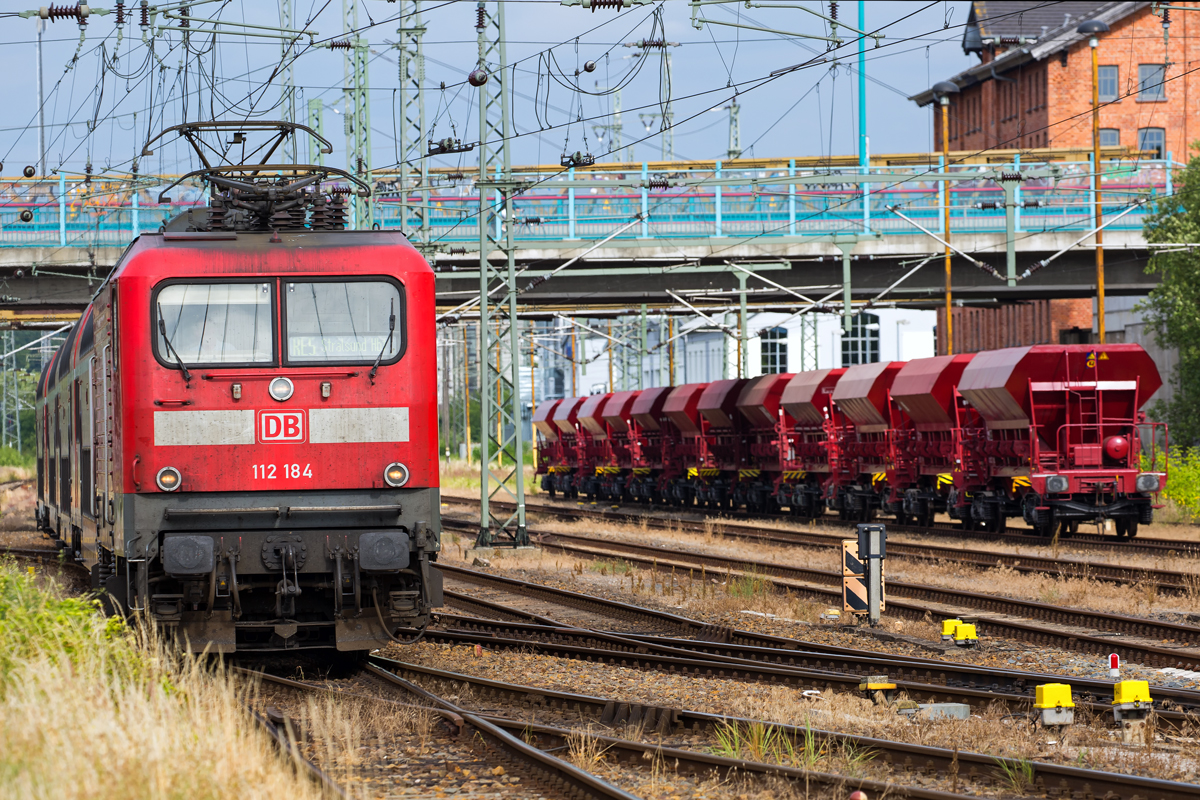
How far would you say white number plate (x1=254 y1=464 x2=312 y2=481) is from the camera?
36.0ft

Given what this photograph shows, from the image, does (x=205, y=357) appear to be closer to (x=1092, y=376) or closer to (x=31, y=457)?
(x=1092, y=376)

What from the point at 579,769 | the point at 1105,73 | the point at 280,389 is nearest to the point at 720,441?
the point at 280,389

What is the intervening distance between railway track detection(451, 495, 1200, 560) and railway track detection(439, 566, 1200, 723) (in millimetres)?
10640

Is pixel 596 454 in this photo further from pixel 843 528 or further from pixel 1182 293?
pixel 1182 293

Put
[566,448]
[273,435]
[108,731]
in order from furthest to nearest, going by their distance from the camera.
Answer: [566,448] < [273,435] < [108,731]

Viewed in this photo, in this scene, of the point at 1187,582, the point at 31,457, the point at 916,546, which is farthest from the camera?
the point at 31,457

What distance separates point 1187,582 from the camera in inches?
701

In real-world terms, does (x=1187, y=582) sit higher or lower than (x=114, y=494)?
lower

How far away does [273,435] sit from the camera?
11031 mm

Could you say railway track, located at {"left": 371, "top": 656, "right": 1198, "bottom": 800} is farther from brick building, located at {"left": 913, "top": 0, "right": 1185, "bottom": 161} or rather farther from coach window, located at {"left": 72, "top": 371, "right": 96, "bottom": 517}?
brick building, located at {"left": 913, "top": 0, "right": 1185, "bottom": 161}

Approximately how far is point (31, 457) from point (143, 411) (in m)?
80.8

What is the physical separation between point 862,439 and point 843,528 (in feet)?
6.61

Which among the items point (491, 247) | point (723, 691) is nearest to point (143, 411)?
point (723, 691)

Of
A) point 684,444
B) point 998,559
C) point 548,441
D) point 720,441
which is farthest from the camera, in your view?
point 548,441
